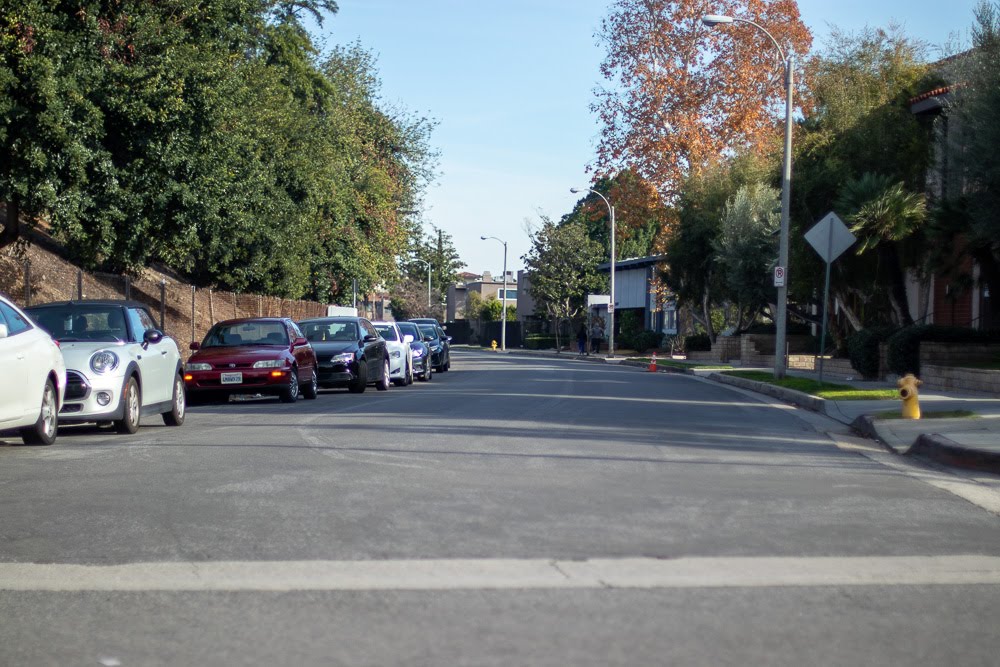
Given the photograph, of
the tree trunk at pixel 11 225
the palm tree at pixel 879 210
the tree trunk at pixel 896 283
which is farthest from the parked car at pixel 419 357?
the tree trunk at pixel 896 283

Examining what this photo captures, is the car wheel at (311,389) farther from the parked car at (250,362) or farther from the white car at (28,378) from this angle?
the white car at (28,378)

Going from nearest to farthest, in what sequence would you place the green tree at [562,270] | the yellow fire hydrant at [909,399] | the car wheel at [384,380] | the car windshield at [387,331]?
the yellow fire hydrant at [909,399] < the car wheel at [384,380] < the car windshield at [387,331] < the green tree at [562,270]

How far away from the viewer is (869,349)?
26.1 metres

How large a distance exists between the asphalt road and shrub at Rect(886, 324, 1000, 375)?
1198cm

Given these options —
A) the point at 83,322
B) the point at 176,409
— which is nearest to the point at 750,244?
the point at 176,409

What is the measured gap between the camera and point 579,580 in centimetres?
622

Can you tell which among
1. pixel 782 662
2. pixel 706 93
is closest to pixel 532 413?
pixel 782 662

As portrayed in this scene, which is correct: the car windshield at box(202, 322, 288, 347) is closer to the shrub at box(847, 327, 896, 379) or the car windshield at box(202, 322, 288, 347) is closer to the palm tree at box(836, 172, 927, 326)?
the palm tree at box(836, 172, 927, 326)

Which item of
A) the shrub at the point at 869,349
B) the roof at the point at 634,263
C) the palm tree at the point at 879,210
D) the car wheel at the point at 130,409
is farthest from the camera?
the roof at the point at 634,263

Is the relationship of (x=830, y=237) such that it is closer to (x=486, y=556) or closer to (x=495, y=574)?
(x=486, y=556)

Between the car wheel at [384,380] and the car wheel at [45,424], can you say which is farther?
the car wheel at [384,380]

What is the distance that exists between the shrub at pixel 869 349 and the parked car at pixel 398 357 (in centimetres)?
1036

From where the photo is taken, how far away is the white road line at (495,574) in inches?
242

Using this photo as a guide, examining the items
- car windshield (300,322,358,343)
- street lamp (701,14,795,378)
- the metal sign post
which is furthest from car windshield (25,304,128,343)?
street lamp (701,14,795,378)
